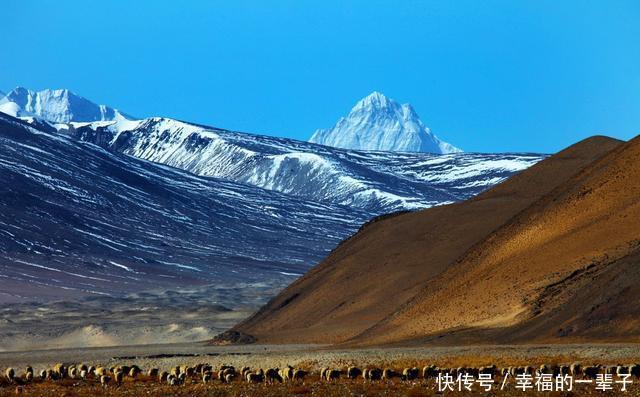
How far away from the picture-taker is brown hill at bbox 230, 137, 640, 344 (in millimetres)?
70100

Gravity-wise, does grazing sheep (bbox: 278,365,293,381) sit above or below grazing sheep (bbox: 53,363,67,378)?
below

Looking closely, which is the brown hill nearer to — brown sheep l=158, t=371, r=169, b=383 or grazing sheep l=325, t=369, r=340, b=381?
grazing sheep l=325, t=369, r=340, b=381

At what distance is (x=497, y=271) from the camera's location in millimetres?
81562

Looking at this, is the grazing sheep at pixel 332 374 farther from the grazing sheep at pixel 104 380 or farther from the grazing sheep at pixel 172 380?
the grazing sheep at pixel 104 380

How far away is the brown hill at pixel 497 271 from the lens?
70.1m

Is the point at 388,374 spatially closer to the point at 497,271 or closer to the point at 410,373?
the point at 410,373

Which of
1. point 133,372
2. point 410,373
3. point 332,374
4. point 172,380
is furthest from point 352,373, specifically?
point 133,372

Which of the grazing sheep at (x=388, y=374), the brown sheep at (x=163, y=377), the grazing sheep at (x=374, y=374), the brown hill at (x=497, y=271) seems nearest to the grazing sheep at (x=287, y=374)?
the grazing sheep at (x=374, y=374)

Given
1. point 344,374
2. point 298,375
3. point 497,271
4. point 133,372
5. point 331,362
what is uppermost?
point 497,271

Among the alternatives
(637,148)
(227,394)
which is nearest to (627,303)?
(637,148)

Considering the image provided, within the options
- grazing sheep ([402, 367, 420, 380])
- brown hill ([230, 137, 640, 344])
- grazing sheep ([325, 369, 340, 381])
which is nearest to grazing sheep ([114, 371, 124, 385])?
grazing sheep ([325, 369, 340, 381])

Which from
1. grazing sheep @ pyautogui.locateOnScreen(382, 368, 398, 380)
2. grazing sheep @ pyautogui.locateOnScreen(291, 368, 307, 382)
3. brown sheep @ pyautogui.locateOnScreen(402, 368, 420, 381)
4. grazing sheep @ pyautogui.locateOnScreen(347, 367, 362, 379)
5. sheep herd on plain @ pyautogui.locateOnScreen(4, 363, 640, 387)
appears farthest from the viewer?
grazing sheep @ pyautogui.locateOnScreen(347, 367, 362, 379)

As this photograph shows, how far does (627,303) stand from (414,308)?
20.6 metres

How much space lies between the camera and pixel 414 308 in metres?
84.2
